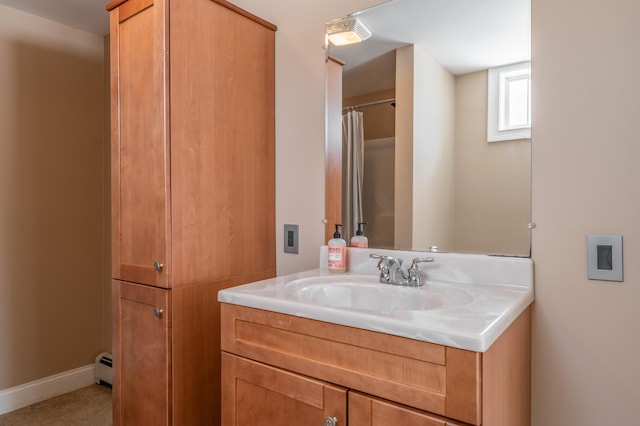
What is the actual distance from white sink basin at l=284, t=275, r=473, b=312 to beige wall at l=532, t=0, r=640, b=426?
0.31 metres

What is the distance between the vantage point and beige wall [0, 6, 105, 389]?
91.4 inches

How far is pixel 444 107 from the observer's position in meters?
1.38

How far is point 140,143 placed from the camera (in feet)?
4.92

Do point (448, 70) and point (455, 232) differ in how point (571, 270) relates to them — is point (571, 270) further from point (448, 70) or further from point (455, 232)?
point (448, 70)

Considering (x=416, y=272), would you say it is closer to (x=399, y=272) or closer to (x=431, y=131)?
(x=399, y=272)

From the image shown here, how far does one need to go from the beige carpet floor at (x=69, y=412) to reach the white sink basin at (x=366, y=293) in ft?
5.47

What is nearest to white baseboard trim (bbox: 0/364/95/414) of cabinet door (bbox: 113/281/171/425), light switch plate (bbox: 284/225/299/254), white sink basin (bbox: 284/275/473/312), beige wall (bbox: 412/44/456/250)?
cabinet door (bbox: 113/281/171/425)

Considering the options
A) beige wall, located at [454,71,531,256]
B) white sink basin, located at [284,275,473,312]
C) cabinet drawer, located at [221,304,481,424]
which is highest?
beige wall, located at [454,71,531,256]

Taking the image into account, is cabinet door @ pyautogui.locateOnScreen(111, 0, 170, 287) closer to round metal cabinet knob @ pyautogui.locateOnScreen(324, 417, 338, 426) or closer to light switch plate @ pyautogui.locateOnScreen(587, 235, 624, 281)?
round metal cabinet knob @ pyautogui.locateOnScreen(324, 417, 338, 426)

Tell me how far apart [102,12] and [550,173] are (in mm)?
2597

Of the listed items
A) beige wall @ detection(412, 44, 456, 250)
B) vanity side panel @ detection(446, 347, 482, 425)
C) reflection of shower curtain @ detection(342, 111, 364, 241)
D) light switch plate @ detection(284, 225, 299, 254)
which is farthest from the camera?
light switch plate @ detection(284, 225, 299, 254)

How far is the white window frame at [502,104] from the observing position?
121 centimetres

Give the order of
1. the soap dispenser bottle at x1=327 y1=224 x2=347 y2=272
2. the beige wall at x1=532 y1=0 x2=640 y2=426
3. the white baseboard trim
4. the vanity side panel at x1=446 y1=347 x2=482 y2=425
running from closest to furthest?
the vanity side panel at x1=446 y1=347 x2=482 y2=425 → the beige wall at x1=532 y1=0 x2=640 y2=426 → the soap dispenser bottle at x1=327 y1=224 x2=347 y2=272 → the white baseboard trim

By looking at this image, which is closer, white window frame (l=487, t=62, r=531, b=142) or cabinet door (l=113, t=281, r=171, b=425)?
white window frame (l=487, t=62, r=531, b=142)
